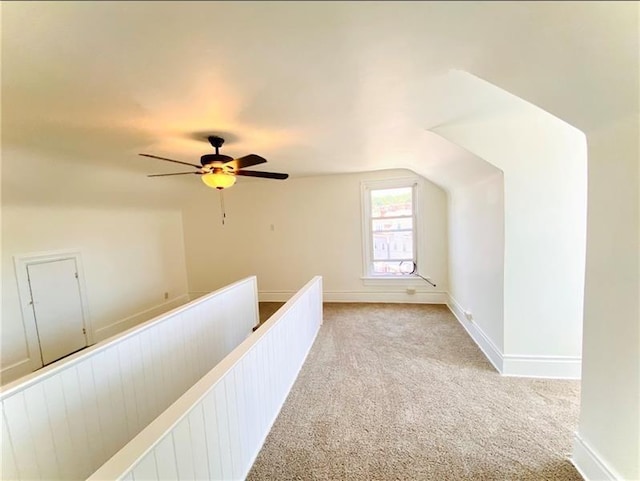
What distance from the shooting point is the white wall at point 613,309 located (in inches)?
48.8

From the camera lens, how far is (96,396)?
171cm

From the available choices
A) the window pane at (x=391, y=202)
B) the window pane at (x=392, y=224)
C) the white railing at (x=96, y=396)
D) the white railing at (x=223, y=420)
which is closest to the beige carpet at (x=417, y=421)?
the white railing at (x=223, y=420)

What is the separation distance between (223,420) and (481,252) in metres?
2.89

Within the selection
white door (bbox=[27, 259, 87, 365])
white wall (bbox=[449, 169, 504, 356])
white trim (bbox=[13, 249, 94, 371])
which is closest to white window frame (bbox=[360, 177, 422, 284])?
white wall (bbox=[449, 169, 504, 356])

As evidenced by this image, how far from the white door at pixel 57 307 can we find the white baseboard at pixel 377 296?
9.22 feet

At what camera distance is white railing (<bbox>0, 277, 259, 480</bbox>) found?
1.37 metres

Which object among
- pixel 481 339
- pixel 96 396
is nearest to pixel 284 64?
pixel 96 396

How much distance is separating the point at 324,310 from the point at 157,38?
4.14m

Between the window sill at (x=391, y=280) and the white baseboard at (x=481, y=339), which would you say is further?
the window sill at (x=391, y=280)

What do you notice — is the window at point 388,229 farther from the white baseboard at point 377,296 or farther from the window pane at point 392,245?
the white baseboard at point 377,296

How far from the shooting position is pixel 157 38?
1.13 m

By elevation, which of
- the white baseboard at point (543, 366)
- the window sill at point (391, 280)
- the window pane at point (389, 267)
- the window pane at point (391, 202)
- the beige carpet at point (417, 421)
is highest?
the window pane at point (391, 202)

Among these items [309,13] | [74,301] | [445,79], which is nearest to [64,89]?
[309,13]

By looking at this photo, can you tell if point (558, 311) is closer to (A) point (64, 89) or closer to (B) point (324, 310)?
(B) point (324, 310)
